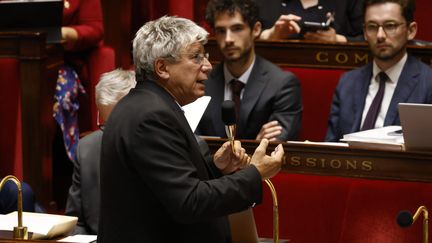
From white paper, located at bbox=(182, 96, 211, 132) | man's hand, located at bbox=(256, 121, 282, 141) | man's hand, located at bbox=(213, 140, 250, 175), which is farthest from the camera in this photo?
man's hand, located at bbox=(256, 121, 282, 141)

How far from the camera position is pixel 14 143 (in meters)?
2.14

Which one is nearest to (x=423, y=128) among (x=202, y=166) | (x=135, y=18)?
(x=202, y=166)

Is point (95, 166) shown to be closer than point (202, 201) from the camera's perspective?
No

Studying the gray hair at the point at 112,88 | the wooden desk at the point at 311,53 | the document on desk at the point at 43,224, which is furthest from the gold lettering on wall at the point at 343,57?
the document on desk at the point at 43,224

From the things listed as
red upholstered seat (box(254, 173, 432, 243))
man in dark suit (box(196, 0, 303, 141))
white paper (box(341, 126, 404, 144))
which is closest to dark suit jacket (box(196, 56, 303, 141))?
man in dark suit (box(196, 0, 303, 141))

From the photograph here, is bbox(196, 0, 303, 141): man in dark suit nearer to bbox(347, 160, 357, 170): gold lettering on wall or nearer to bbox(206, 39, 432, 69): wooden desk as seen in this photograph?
bbox(206, 39, 432, 69): wooden desk

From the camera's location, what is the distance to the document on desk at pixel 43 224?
1.44 metres

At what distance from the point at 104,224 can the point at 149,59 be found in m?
0.21

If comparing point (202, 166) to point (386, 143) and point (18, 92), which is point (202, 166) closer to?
point (386, 143)

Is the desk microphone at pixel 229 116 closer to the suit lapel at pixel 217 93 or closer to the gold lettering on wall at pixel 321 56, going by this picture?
the suit lapel at pixel 217 93

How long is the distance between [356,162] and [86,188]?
47 centimetres

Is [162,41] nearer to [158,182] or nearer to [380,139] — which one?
[158,182]

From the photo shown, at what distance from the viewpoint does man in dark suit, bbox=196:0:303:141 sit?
2.14 m

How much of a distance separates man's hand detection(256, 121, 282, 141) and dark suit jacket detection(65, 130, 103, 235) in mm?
418
